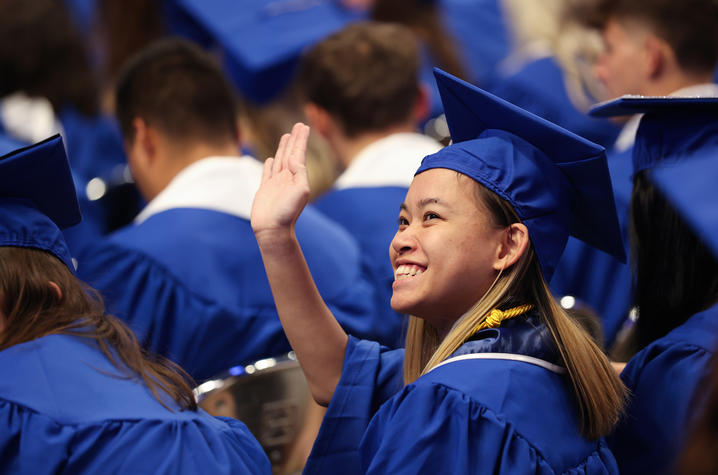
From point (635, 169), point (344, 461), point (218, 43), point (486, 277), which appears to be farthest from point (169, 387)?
point (218, 43)

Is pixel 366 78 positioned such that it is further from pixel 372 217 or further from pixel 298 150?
pixel 298 150

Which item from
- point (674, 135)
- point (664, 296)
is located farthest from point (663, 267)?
point (674, 135)

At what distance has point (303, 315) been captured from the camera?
229cm

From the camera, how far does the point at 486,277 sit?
218 cm

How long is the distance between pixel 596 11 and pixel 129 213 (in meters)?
2.45

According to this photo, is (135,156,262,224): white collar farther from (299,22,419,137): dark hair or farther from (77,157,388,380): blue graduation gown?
(299,22,419,137): dark hair

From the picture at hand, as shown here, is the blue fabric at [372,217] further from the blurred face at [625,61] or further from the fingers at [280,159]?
the fingers at [280,159]

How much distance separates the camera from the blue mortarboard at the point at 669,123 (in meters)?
2.30

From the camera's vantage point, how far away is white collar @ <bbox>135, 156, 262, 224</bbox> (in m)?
3.25

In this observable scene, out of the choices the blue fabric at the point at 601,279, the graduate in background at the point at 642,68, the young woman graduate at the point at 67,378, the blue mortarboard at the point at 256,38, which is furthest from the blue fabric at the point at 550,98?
the young woman graduate at the point at 67,378

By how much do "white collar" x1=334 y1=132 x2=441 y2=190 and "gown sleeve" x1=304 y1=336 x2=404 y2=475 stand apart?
1633 mm

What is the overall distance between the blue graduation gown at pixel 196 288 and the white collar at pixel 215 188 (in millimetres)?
54

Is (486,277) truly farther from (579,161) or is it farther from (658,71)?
(658,71)

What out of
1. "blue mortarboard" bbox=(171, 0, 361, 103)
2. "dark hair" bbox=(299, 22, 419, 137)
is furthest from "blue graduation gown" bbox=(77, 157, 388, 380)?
"blue mortarboard" bbox=(171, 0, 361, 103)
